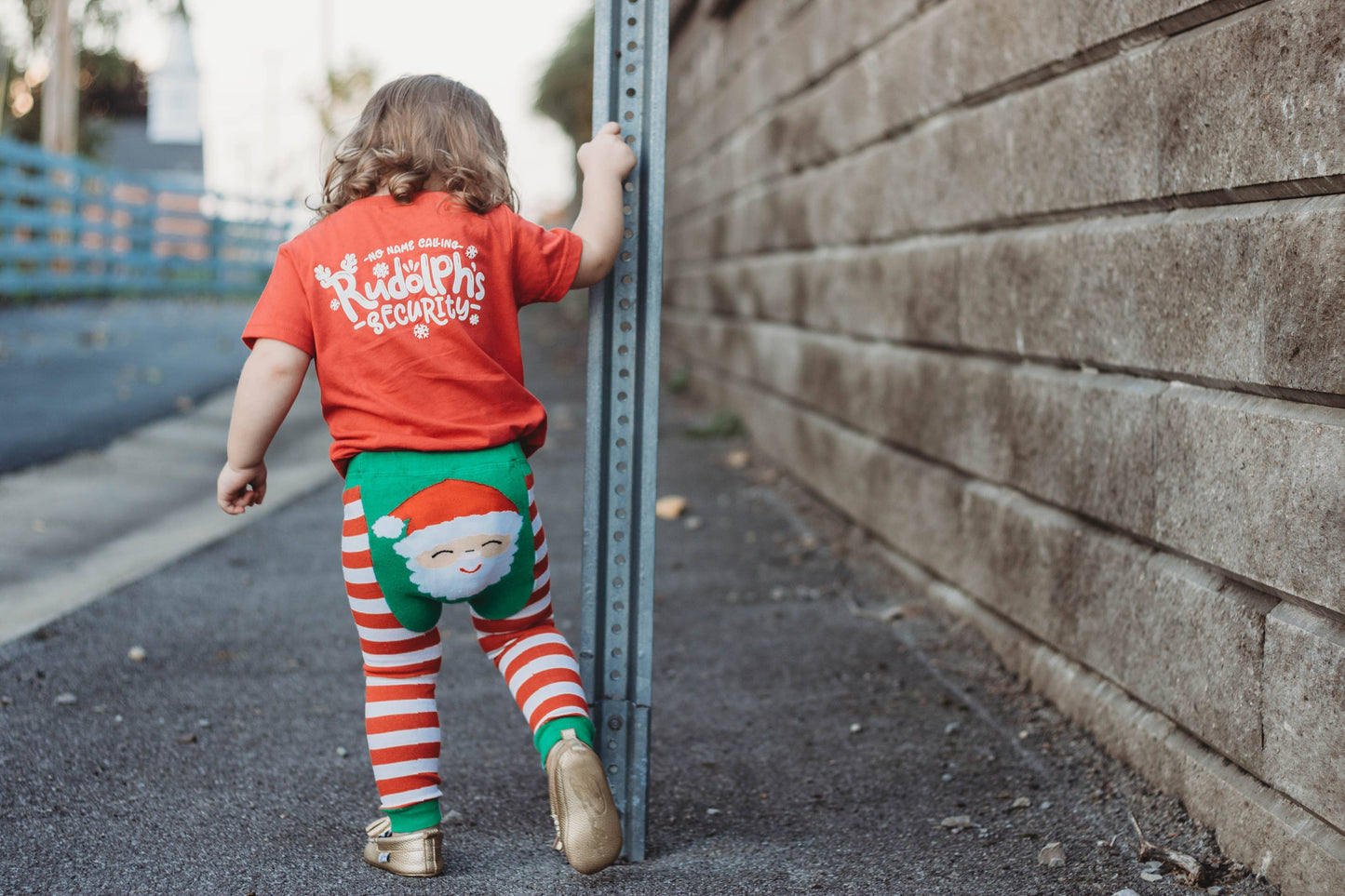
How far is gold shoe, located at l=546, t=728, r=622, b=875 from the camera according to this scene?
203 cm

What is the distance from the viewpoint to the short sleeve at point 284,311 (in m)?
2.11

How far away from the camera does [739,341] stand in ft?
23.7

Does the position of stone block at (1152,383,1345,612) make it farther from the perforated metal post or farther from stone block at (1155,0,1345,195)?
the perforated metal post

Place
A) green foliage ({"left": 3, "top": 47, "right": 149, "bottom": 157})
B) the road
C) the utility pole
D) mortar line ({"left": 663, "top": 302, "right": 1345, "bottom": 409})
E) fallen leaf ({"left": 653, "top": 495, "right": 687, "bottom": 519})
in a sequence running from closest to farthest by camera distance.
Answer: mortar line ({"left": 663, "top": 302, "right": 1345, "bottom": 409})
fallen leaf ({"left": 653, "top": 495, "right": 687, "bottom": 519})
the road
the utility pole
green foliage ({"left": 3, "top": 47, "right": 149, "bottom": 157})

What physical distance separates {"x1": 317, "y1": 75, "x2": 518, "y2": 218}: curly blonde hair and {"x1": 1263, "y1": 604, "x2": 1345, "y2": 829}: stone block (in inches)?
61.2

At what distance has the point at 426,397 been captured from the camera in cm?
212

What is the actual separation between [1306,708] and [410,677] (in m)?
1.53

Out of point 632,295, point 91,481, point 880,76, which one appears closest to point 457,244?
point 632,295

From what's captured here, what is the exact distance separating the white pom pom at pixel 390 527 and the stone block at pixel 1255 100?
160 cm

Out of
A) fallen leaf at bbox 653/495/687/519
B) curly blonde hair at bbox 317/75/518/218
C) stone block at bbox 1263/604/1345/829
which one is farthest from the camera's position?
fallen leaf at bbox 653/495/687/519

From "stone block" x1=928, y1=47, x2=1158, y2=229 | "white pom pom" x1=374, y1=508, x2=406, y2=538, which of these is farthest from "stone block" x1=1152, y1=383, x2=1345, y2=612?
"white pom pom" x1=374, y1=508, x2=406, y2=538

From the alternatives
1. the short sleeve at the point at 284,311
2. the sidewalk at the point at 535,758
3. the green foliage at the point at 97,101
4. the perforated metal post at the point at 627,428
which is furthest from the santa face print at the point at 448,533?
the green foliage at the point at 97,101

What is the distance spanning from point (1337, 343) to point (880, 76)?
2.72 meters

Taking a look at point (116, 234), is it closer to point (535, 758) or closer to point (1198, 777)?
point (535, 758)
